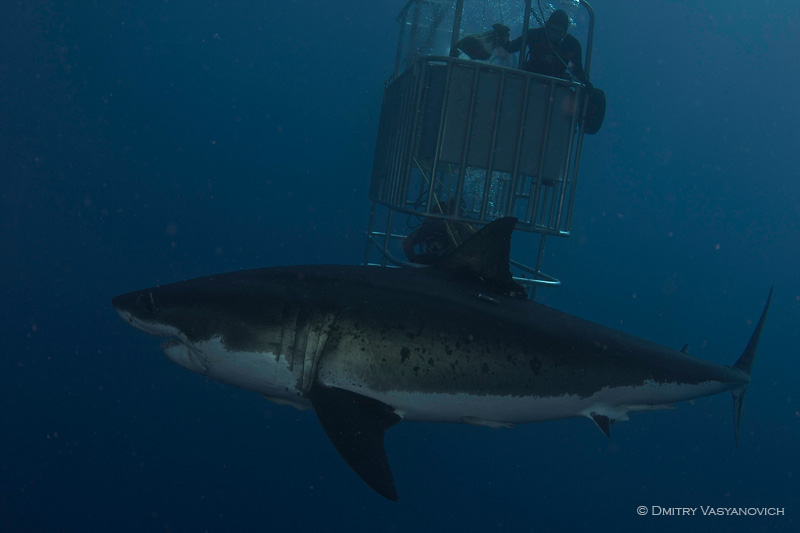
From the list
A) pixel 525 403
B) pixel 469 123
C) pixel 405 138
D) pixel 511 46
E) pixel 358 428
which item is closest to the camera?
pixel 358 428

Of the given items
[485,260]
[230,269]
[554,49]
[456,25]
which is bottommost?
[230,269]

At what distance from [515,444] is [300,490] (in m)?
4.91

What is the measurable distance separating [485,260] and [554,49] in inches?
153

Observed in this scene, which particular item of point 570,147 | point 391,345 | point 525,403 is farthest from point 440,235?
point 391,345

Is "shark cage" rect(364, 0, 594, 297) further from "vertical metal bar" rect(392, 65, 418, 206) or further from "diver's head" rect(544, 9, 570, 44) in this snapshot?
"diver's head" rect(544, 9, 570, 44)

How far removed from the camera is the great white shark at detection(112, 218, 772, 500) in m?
2.65

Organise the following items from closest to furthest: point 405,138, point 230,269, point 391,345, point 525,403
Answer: point 391,345, point 525,403, point 405,138, point 230,269

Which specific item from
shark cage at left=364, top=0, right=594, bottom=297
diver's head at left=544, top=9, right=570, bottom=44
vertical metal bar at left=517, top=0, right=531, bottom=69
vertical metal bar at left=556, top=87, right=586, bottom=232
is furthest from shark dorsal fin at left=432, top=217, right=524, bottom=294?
diver's head at left=544, top=9, right=570, bottom=44

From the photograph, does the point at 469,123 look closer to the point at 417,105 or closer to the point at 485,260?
the point at 417,105

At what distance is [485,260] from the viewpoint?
3.20 metres

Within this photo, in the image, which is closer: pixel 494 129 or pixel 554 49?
pixel 494 129

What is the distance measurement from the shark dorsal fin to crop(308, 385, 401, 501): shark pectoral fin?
1105 mm

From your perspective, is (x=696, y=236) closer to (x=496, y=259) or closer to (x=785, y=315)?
(x=785, y=315)

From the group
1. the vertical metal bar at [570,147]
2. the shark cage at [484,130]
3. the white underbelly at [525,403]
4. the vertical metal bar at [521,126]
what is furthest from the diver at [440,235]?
the white underbelly at [525,403]
